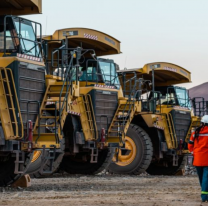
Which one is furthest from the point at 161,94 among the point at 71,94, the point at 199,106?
the point at 71,94

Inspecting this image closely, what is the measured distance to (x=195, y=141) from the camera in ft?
33.6

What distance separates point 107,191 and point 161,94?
10.2m

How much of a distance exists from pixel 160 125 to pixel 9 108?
29.2 feet

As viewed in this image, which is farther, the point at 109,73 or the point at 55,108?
the point at 109,73

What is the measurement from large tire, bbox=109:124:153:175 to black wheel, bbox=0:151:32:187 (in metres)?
6.85

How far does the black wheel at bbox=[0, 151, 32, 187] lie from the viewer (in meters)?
12.2

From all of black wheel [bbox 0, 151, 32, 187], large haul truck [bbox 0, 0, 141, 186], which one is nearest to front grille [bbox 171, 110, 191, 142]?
large haul truck [bbox 0, 0, 141, 186]

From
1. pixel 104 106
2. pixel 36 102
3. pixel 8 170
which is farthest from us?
Result: pixel 104 106

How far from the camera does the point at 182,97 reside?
21.6 metres

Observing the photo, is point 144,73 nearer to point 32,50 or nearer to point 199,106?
point 199,106

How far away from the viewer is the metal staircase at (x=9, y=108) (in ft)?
37.7

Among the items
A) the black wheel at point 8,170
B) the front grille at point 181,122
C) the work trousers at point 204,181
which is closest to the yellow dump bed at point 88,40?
the front grille at point 181,122

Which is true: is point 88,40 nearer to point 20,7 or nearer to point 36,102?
point 20,7

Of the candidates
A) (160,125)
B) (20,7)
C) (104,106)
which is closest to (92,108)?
(104,106)
